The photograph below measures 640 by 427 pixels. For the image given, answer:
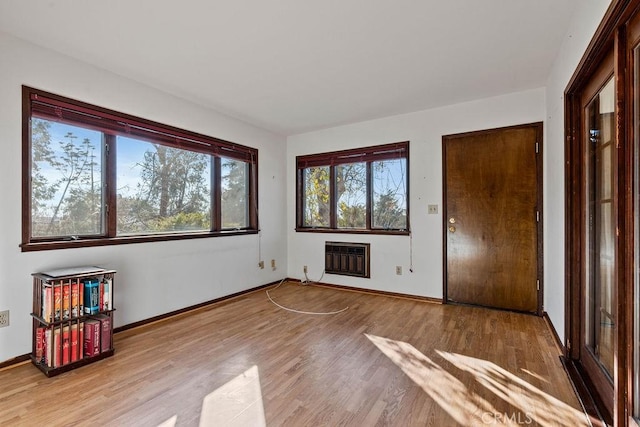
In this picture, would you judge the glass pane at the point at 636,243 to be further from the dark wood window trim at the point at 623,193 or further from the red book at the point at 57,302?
→ the red book at the point at 57,302

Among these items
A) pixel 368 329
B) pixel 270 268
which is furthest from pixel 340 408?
pixel 270 268

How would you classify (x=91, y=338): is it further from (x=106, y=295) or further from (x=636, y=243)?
(x=636, y=243)

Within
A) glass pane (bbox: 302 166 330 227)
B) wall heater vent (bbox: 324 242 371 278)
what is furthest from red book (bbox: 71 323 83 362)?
glass pane (bbox: 302 166 330 227)

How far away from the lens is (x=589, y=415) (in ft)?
5.41

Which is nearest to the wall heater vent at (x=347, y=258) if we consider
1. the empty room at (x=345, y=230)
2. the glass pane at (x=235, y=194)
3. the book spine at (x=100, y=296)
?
the empty room at (x=345, y=230)

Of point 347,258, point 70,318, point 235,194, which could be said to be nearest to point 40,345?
point 70,318

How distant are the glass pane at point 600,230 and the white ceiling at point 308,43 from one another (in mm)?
824

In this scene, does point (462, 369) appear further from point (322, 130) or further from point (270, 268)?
point (322, 130)

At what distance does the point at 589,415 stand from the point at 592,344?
1.56 feet

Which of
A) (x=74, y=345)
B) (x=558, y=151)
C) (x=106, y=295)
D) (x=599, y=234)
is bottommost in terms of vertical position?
(x=74, y=345)

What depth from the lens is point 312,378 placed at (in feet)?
6.85

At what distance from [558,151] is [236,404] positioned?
317 centimetres

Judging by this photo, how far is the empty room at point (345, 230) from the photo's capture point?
5.74 feet

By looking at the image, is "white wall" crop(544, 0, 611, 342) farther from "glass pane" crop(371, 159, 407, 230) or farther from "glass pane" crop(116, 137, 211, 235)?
"glass pane" crop(116, 137, 211, 235)
